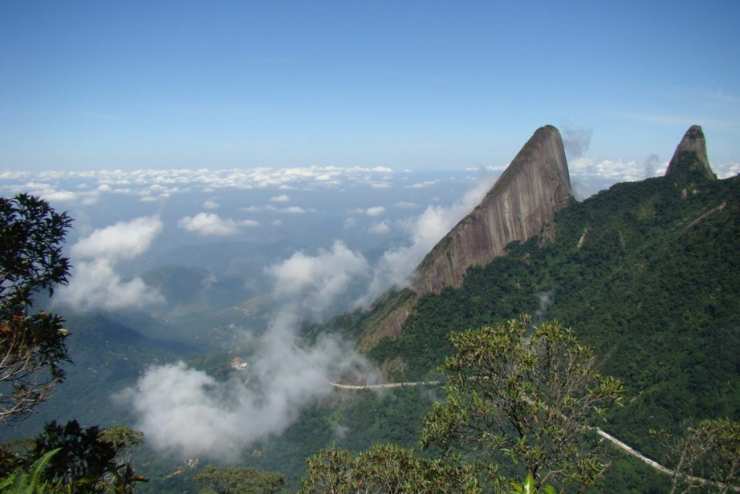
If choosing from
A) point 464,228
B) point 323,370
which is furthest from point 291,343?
point 464,228

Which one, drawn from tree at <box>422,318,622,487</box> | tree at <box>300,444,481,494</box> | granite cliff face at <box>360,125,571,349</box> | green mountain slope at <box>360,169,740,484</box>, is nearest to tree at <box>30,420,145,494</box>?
tree at <box>300,444,481,494</box>

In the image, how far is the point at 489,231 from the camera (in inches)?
3745

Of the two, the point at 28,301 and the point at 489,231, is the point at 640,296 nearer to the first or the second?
the point at 489,231

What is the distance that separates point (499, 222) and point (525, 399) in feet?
283

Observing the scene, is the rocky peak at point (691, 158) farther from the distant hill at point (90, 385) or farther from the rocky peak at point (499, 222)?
the distant hill at point (90, 385)

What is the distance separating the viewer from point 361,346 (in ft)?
305

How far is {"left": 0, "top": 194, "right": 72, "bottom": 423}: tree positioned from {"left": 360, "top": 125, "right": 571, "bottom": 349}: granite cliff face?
8149 centimetres

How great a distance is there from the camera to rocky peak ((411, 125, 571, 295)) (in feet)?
308

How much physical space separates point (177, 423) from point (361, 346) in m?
56.9

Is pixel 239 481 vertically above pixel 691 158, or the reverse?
pixel 691 158

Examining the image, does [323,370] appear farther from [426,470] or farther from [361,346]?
[426,470]

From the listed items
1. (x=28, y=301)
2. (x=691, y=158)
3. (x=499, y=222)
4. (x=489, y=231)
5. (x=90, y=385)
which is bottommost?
(x=90, y=385)

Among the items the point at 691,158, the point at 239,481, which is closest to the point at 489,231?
the point at 691,158

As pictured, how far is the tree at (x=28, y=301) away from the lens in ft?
29.9
